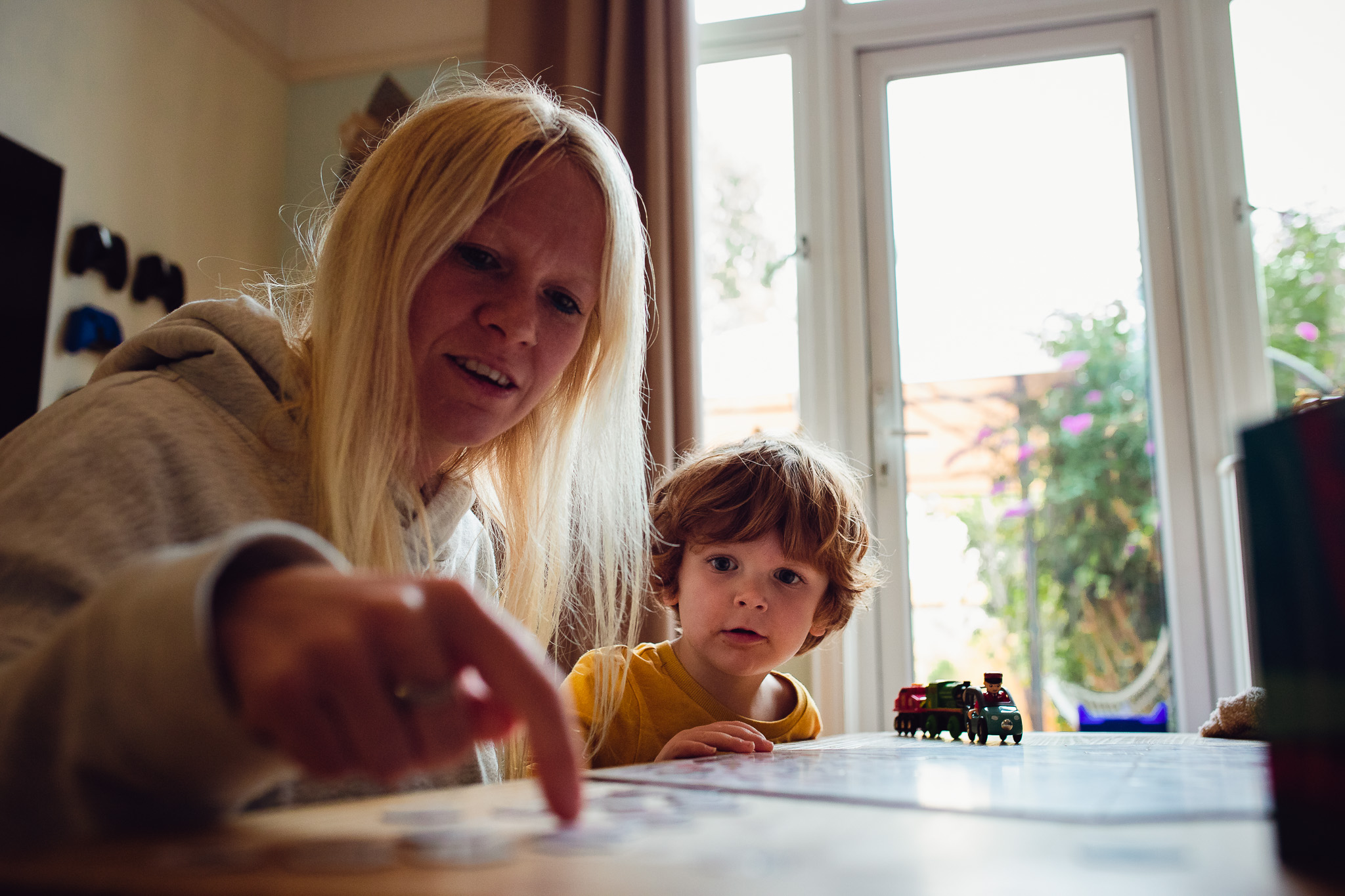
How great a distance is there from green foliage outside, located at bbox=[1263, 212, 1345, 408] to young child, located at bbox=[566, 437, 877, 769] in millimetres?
1507

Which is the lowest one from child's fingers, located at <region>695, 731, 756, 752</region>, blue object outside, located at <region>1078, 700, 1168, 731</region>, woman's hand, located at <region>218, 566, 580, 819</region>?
blue object outside, located at <region>1078, 700, 1168, 731</region>

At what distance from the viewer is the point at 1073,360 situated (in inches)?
101

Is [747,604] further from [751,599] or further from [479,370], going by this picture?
[479,370]

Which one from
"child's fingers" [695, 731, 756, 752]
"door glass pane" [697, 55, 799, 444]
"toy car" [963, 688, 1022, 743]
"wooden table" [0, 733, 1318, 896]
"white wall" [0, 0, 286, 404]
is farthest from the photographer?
"door glass pane" [697, 55, 799, 444]

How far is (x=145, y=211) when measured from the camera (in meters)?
2.46

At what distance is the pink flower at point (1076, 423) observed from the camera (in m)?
2.53

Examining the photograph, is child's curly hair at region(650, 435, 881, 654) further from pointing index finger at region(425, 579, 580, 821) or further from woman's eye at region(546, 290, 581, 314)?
pointing index finger at region(425, 579, 580, 821)

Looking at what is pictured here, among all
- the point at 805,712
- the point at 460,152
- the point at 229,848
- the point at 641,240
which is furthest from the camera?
the point at 805,712

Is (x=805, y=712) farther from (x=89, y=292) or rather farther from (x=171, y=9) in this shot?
(x=171, y=9)

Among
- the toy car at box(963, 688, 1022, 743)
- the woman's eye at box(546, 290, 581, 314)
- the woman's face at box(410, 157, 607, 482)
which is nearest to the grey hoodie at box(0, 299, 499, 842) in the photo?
the woman's face at box(410, 157, 607, 482)

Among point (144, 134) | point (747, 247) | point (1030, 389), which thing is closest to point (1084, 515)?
point (1030, 389)

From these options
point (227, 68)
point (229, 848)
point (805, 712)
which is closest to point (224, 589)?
point (229, 848)

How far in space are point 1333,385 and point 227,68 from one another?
307 cm

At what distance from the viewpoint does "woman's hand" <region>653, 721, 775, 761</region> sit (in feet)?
3.24
